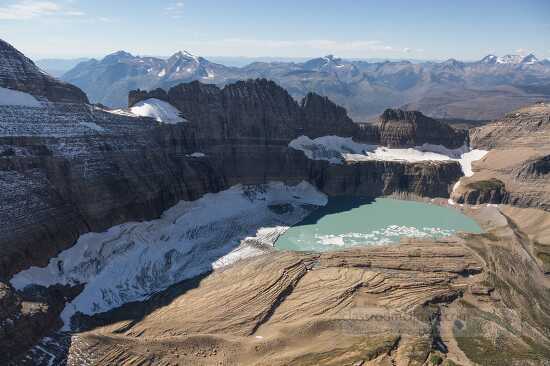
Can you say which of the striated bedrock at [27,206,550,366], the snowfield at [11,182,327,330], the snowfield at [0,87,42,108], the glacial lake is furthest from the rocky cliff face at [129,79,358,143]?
the striated bedrock at [27,206,550,366]

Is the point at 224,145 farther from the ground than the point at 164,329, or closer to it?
farther from the ground

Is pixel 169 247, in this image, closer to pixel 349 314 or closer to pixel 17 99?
pixel 349 314

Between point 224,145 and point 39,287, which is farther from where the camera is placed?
point 224,145

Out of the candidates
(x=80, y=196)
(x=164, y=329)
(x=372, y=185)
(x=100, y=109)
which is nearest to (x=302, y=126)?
(x=372, y=185)

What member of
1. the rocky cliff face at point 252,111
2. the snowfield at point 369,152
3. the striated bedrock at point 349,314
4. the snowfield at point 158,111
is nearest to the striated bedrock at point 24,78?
the snowfield at point 158,111

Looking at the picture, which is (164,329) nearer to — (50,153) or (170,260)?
(170,260)

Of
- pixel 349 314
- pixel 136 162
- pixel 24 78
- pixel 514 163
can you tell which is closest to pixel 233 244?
pixel 136 162
